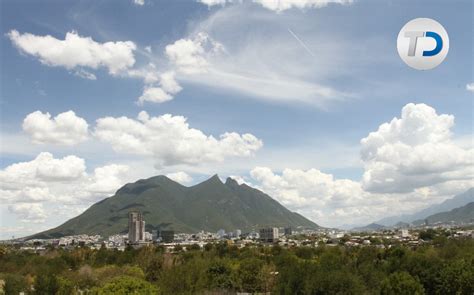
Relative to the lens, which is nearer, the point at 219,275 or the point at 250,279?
the point at 219,275

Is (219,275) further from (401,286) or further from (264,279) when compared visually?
(401,286)

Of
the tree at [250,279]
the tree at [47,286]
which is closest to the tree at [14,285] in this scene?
the tree at [47,286]

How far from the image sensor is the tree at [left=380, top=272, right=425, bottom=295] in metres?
54.6

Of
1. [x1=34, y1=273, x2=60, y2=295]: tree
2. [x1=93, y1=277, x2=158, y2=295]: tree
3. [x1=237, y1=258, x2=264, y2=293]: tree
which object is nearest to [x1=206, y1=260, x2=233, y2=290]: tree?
[x1=237, y1=258, x2=264, y2=293]: tree

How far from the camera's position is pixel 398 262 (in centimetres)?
7681

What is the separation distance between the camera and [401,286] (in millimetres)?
55219

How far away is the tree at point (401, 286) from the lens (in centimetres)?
5459

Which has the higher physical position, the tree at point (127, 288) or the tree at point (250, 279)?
the tree at point (127, 288)

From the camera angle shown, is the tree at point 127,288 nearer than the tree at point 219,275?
Yes

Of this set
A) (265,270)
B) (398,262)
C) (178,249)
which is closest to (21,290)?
(265,270)

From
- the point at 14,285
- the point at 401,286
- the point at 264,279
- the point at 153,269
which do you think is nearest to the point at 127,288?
the point at 14,285

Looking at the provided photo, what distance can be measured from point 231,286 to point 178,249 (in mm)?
88406

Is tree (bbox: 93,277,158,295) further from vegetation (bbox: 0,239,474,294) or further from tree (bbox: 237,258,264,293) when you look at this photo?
tree (bbox: 237,258,264,293)

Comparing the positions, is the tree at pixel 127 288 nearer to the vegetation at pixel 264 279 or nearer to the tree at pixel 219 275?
the vegetation at pixel 264 279
